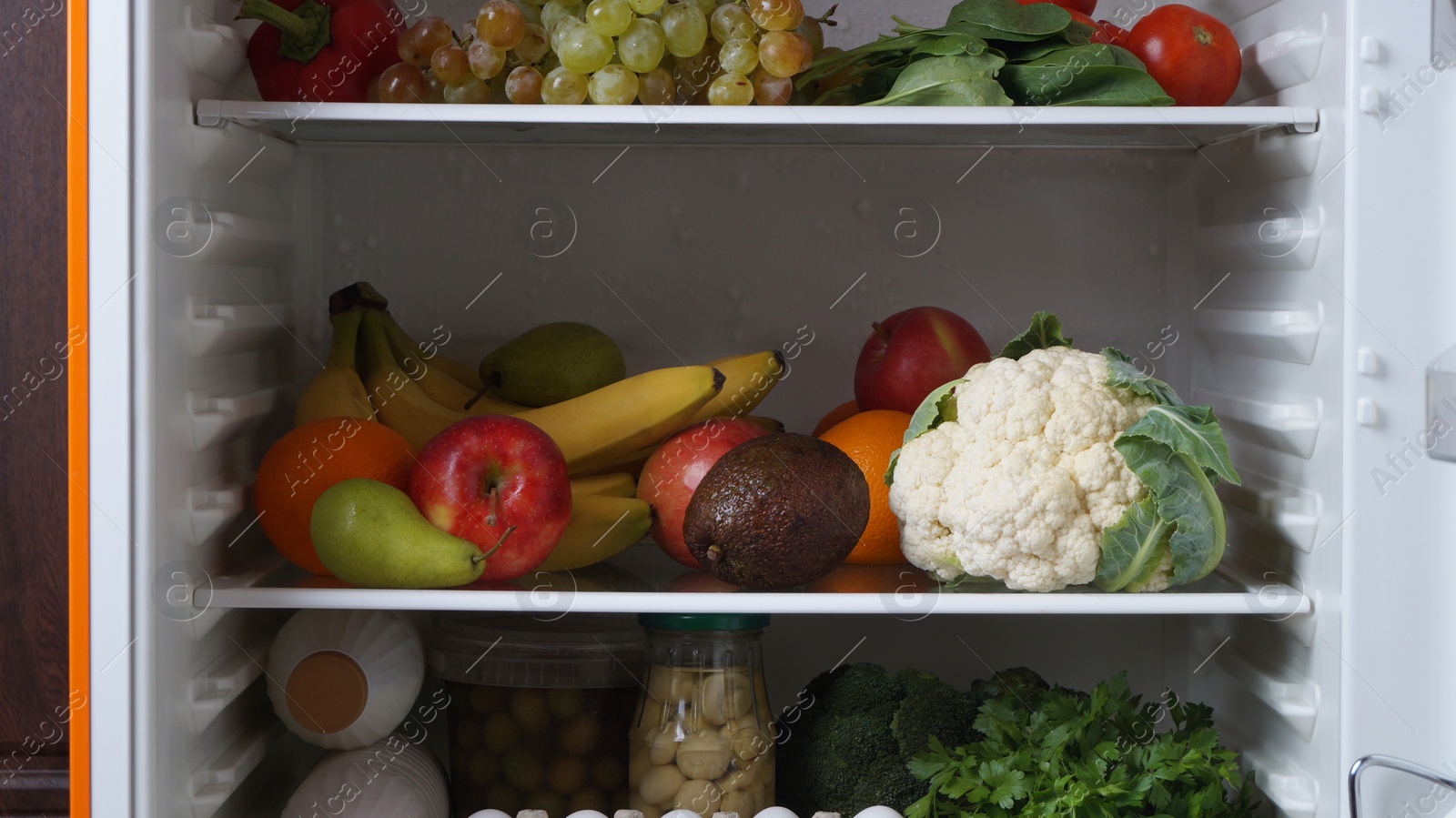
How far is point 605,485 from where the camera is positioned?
3.79 feet

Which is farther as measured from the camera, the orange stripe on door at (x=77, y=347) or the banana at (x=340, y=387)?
the banana at (x=340, y=387)

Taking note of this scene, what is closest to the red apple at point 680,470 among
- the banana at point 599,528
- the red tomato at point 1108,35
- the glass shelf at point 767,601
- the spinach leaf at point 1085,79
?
the banana at point 599,528

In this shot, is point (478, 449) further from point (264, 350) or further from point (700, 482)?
point (264, 350)

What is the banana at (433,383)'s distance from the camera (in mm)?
1238

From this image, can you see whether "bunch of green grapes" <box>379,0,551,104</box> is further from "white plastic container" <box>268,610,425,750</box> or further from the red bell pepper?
"white plastic container" <box>268,610,425,750</box>

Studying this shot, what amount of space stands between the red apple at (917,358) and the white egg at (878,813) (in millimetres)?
430

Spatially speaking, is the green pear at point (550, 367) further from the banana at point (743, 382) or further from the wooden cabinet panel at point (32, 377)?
the wooden cabinet panel at point (32, 377)

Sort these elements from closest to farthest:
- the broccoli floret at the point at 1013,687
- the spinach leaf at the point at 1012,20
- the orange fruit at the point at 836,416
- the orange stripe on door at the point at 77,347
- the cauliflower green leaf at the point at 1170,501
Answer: the orange stripe on door at the point at 77,347, the cauliflower green leaf at the point at 1170,501, the spinach leaf at the point at 1012,20, the broccoli floret at the point at 1013,687, the orange fruit at the point at 836,416

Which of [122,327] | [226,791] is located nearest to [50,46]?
[122,327]

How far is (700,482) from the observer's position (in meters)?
1.02

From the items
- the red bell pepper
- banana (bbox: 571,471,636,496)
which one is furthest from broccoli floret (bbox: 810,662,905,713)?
the red bell pepper

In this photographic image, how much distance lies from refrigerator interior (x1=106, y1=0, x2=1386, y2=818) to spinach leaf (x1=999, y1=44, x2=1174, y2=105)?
0.22ft

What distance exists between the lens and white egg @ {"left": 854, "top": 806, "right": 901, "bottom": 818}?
1.04m

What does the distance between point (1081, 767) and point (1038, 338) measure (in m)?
0.44
